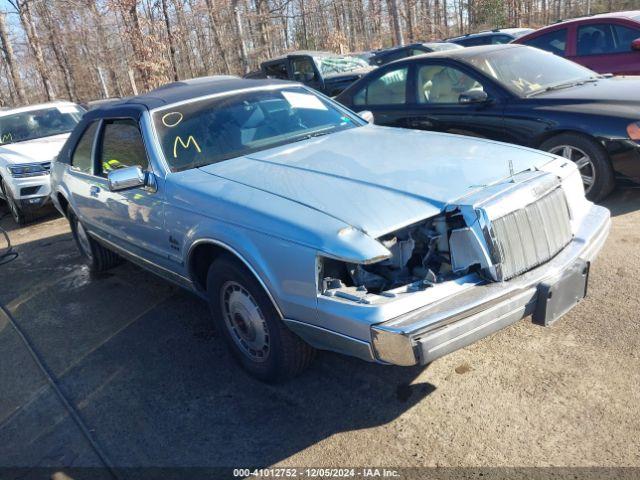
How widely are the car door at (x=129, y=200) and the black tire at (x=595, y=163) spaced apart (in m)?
3.64

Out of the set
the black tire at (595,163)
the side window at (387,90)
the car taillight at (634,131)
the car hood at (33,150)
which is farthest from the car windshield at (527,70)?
the car hood at (33,150)

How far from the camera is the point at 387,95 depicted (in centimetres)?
668

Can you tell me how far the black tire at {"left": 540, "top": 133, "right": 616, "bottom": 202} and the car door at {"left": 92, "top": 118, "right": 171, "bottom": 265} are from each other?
364cm

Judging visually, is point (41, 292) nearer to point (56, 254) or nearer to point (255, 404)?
point (56, 254)

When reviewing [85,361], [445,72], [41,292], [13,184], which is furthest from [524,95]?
[13,184]

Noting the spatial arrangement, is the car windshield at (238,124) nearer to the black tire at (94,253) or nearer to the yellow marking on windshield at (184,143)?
the yellow marking on windshield at (184,143)

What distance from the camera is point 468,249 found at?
9.01 feet

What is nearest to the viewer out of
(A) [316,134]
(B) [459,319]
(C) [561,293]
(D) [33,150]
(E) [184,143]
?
(B) [459,319]

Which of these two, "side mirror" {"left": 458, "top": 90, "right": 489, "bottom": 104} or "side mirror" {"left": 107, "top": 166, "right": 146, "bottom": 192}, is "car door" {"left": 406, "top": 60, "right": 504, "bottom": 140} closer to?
"side mirror" {"left": 458, "top": 90, "right": 489, "bottom": 104}

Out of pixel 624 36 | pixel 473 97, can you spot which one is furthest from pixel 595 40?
pixel 473 97

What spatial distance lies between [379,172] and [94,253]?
3.47m

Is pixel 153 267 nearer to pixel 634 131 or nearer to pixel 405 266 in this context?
pixel 405 266

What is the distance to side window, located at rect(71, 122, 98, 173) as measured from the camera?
4.90 m

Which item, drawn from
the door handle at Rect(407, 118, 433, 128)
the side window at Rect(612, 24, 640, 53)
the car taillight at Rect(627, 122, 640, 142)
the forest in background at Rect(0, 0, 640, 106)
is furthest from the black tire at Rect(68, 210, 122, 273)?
the forest in background at Rect(0, 0, 640, 106)
